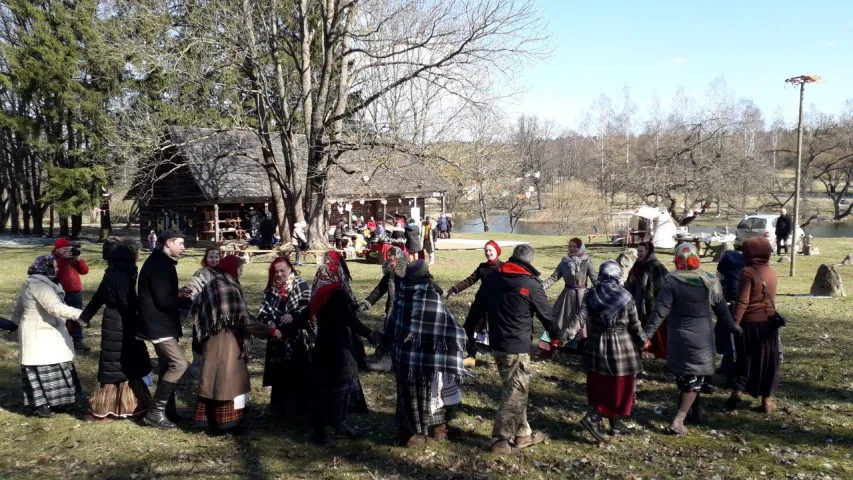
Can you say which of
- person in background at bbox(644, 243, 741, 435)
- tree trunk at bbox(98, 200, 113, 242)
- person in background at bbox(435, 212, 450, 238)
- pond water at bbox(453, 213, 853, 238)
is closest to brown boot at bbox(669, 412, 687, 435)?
person in background at bbox(644, 243, 741, 435)

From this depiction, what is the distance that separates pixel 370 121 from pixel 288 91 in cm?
490

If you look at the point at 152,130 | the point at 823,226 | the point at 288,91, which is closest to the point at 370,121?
the point at 288,91

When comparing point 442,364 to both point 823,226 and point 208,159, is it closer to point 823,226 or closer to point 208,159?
point 208,159

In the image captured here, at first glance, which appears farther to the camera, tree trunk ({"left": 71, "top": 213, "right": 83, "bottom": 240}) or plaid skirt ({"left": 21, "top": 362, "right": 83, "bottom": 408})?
tree trunk ({"left": 71, "top": 213, "right": 83, "bottom": 240})

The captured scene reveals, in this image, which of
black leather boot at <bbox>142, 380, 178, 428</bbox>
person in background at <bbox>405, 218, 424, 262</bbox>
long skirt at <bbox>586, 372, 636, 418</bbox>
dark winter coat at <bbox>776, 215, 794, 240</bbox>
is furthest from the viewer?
dark winter coat at <bbox>776, 215, 794, 240</bbox>

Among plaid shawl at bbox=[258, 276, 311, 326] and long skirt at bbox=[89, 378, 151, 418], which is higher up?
plaid shawl at bbox=[258, 276, 311, 326]

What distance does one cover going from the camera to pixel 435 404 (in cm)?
544

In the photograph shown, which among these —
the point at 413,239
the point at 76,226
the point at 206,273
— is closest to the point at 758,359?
the point at 206,273

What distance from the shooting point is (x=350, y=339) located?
579 centimetres

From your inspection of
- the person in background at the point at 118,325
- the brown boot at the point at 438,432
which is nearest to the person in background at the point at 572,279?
the brown boot at the point at 438,432

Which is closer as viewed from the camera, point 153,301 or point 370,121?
point 153,301

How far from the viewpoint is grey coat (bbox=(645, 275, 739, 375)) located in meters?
5.70

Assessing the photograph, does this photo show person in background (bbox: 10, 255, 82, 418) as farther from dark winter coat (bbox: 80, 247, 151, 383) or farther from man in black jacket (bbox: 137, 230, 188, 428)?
man in black jacket (bbox: 137, 230, 188, 428)

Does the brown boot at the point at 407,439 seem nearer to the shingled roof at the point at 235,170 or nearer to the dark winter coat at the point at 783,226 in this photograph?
the shingled roof at the point at 235,170
